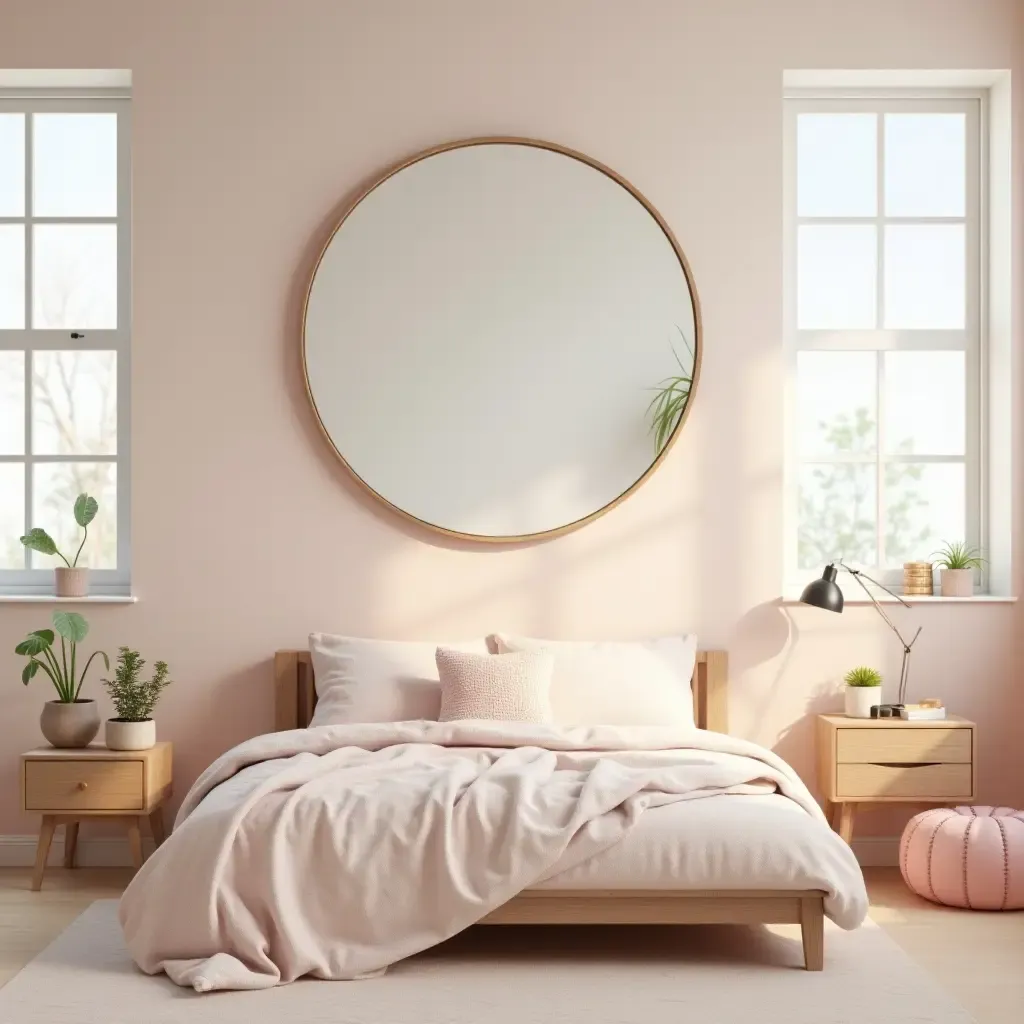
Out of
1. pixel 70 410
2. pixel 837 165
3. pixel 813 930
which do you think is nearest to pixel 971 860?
pixel 813 930

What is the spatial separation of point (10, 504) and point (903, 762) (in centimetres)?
335

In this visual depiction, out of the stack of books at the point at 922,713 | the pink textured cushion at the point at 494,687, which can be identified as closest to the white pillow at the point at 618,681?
the pink textured cushion at the point at 494,687

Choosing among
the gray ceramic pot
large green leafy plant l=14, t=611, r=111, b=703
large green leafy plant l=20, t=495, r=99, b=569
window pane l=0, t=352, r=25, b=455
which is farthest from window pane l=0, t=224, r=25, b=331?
the gray ceramic pot

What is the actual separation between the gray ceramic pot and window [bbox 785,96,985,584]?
8.60 ft

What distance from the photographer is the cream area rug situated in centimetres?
288

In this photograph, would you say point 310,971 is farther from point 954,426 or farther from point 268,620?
point 954,426

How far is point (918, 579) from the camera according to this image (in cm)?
458

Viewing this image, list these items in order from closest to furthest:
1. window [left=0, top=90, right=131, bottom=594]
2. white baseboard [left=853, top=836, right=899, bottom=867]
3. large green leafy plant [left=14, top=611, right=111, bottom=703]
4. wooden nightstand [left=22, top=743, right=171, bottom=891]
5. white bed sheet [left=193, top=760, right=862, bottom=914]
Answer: white bed sheet [left=193, top=760, right=862, bottom=914] < wooden nightstand [left=22, top=743, right=171, bottom=891] < large green leafy plant [left=14, top=611, right=111, bottom=703] < white baseboard [left=853, top=836, right=899, bottom=867] < window [left=0, top=90, right=131, bottom=594]

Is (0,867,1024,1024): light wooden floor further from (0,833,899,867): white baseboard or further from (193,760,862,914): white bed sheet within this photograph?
(193,760,862,914): white bed sheet

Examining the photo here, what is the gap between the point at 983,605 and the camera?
179 inches

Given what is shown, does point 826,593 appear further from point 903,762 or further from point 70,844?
point 70,844

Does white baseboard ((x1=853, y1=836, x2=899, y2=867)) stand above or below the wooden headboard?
below

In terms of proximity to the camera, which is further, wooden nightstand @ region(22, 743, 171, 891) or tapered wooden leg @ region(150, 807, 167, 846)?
tapered wooden leg @ region(150, 807, 167, 846)

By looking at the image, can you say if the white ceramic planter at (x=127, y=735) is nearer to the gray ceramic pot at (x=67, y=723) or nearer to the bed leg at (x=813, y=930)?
the gray ceramic pot at (x=67, y=723)
